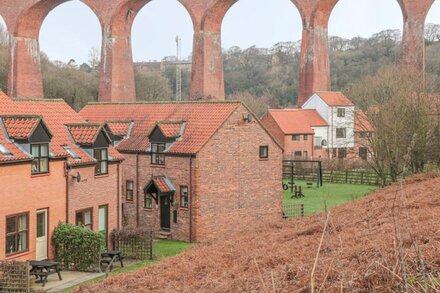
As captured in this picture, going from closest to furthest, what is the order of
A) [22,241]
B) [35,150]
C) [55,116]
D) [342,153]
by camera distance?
[22,241] < [35,150] < [55,116] < [342,153]

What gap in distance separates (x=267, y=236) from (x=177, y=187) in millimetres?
11299

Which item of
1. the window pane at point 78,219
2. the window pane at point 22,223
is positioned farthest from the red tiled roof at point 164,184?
the window pane at point 22,223

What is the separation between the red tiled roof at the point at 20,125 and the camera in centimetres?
1536

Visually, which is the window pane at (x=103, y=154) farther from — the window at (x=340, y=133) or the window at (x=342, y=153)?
the window at (x=340, y=133)

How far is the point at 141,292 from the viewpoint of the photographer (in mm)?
6879

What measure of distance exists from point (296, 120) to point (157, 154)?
2516 centimetres

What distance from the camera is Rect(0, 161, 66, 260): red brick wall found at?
14.5m

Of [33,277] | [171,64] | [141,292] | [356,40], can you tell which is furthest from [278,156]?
[171,64]

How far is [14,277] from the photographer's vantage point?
1309 centimetres

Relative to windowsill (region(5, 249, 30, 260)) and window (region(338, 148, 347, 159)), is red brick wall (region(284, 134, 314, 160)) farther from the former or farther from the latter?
windowsill (region(5, 249, 30, 260))

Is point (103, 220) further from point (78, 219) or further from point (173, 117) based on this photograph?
point (173, 117)

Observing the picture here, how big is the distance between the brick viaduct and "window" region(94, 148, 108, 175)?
2087 cm

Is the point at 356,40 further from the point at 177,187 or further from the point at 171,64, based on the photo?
the point at 177,187

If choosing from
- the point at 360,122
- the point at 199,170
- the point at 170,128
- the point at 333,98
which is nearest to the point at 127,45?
the point at 333,98
